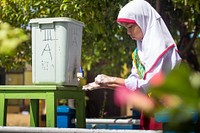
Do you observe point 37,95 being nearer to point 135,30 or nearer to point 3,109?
point 3,109

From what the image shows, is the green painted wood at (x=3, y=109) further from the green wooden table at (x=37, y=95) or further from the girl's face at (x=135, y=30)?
the girl's face at (x=135, y=30)

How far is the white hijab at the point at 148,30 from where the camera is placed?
2.67m

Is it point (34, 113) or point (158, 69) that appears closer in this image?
point (158, 69)

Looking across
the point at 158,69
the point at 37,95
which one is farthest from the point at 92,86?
the point at 158,69

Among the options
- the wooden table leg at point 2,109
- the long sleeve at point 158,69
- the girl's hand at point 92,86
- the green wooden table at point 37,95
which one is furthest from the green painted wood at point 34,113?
the long sleeve at point 158,69

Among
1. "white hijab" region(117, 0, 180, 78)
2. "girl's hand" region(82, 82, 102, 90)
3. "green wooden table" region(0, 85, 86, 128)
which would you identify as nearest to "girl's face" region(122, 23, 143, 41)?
"white hijab" region(117, 0, 180, 78)

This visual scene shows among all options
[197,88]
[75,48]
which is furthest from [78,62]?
[197,88]

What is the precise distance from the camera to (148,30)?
276 centimetres

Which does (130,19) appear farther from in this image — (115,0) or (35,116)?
(115,0)

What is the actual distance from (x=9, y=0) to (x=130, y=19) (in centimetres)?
451

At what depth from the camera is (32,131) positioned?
6.93 ft

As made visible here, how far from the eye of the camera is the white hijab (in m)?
2.67

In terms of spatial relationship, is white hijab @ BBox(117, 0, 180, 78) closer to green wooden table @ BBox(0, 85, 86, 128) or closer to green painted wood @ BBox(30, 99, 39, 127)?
green wooden table @ BBox(0, 85, 86, 128)

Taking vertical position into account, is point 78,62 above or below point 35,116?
above
